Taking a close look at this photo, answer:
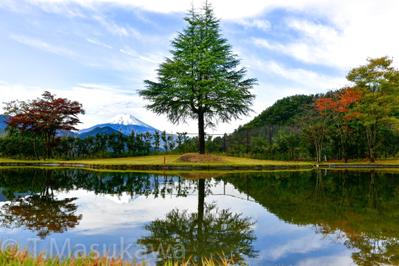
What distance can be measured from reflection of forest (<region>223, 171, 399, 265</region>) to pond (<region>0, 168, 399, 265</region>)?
0.02 m

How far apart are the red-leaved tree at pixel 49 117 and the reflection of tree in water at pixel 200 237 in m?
20.5

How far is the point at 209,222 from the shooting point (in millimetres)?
7207

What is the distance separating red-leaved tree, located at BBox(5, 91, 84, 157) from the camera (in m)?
26.1

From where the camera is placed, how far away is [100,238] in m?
5.92

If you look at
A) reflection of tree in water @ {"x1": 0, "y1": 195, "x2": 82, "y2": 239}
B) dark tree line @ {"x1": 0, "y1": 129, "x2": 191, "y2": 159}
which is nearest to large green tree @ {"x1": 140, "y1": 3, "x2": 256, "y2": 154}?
dark tree line @ {"x1": 0, "y1": 129, "x2": 191, "y2": 159}

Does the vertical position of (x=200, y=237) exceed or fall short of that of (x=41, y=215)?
it falls short

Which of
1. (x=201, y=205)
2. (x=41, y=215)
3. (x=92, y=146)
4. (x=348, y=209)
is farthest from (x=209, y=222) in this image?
(x=92, y=146)

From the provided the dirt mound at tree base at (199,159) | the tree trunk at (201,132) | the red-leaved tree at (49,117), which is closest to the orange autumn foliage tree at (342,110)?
the tree trunk at (201,132)

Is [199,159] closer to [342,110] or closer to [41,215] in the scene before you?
[342,110]

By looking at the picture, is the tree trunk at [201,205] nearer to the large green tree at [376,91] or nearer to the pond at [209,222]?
the pond at [209,222]

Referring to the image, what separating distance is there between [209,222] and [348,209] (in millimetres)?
3659

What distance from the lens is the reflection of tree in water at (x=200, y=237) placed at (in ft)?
16.7

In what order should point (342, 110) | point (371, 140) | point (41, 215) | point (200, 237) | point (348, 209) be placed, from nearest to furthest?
point (200, 237) < point (41, 215) < point (348, 209) < point (342, 110) < point (371, 140)

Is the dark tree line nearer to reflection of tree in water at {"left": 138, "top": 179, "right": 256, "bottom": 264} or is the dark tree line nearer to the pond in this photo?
the pond
